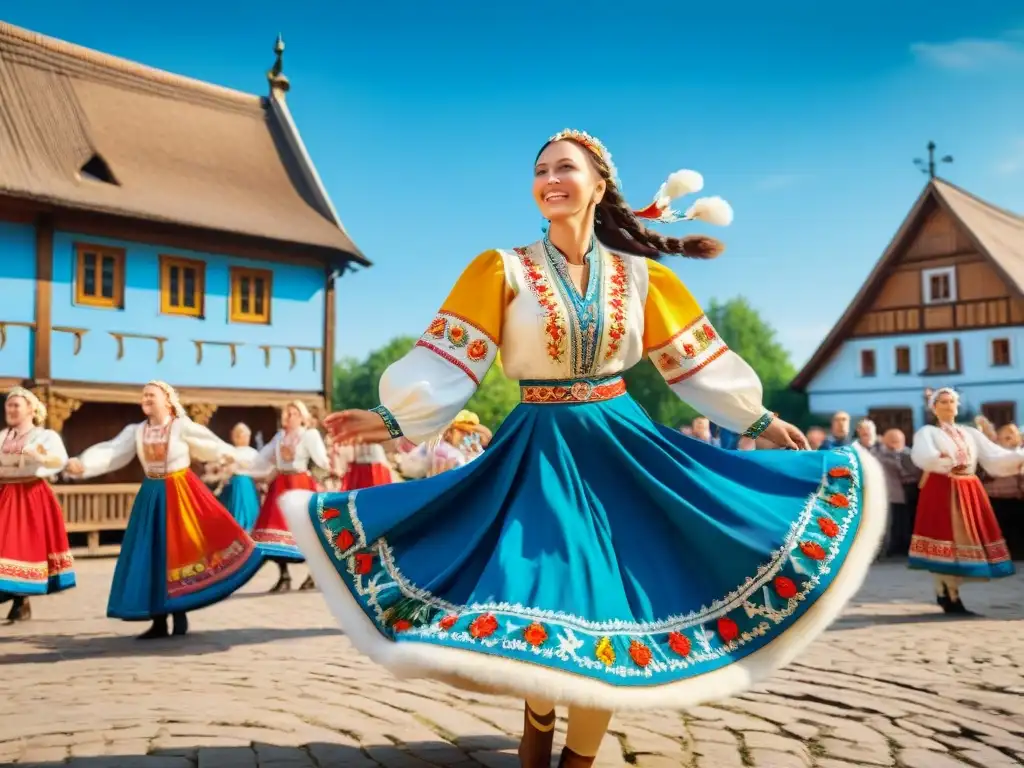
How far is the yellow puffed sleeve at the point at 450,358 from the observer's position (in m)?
3.31

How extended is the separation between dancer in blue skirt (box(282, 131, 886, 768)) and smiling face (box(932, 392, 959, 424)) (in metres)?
5.25

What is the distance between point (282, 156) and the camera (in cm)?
2316

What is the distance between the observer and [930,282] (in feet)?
95.5

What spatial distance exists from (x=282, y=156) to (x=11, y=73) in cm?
574

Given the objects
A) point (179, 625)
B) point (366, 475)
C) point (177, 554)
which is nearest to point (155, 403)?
point (177, 554)

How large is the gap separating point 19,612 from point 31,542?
0.79 meters

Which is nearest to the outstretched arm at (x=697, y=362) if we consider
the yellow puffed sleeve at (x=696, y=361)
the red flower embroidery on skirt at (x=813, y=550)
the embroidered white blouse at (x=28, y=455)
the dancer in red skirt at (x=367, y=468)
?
the yellow puffed sleeve at (x=696, y=361)

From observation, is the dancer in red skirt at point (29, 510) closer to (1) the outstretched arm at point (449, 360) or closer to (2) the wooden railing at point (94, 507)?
(1) the outstretched arm at point (449, 360)

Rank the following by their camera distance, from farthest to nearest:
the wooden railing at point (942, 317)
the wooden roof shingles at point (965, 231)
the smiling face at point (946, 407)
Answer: the wooden railing at point (942, 317), the wooden roof shingles at point (965, 231), the smiling face at point (946, 407)

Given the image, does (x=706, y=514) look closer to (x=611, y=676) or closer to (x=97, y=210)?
(x=611, y=676)

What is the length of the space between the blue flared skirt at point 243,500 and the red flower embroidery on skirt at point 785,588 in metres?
9.27

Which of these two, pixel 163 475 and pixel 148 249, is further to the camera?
pixel 148 249

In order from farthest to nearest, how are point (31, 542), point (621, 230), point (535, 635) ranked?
point (31, 542) → point (621, 230) → point (535, 635)

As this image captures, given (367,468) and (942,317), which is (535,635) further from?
(942,317)
